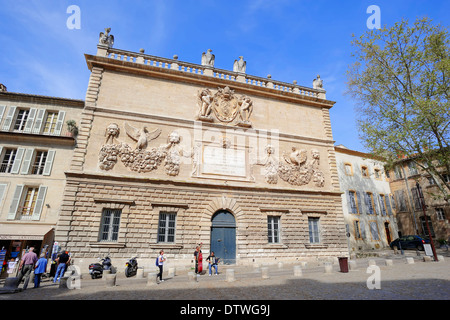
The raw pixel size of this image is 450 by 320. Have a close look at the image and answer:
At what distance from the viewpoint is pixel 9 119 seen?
547 inches

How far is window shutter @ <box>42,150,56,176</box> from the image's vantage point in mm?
13448

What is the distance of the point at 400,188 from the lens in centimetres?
2873

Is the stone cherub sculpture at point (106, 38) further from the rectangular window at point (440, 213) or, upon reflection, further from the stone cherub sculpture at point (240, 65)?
the rectangular window at point (440, 213)

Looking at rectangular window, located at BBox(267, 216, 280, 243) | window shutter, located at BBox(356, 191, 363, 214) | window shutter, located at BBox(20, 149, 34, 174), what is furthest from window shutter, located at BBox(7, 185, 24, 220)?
window shutter, located at BBox(356, 191, 363, 214)

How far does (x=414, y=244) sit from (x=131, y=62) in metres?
27.3

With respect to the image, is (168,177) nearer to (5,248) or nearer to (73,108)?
(73,108)

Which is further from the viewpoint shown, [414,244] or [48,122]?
[414,244]

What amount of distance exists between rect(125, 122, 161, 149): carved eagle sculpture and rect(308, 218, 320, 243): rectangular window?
11.7 meters

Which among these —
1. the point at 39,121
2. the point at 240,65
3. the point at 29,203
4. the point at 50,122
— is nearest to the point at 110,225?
the point at 29,203

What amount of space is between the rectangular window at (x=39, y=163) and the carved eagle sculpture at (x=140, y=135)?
5253 millimetres

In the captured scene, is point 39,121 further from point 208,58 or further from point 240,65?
point 240,65
